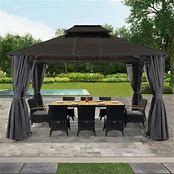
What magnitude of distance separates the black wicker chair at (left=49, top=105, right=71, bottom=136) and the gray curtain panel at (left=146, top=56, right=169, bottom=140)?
255 cm

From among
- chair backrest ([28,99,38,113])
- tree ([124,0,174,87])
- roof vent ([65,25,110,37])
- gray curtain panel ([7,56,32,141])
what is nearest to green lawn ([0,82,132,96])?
tree ([124,0,174,87])

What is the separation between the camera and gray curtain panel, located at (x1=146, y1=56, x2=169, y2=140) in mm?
11078

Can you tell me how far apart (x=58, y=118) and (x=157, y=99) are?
2.95m

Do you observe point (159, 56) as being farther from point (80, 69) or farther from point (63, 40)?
point (80, 69)

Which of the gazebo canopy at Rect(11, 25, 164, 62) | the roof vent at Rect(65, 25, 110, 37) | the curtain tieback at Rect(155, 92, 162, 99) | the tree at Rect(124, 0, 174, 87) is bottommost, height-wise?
the curtain tieback at Rect(155, 92, 162, 99)

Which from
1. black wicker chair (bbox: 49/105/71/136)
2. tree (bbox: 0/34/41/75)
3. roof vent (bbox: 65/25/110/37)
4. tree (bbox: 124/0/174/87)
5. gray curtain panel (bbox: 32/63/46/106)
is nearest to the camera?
black wicker chair (bbox: 49/105/71/136)

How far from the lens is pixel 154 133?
11.2m

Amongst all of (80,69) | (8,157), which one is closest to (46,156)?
(8,157)

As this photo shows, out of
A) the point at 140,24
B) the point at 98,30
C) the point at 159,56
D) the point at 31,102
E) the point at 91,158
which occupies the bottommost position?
the point at 91,158

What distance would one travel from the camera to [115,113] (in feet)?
37.0

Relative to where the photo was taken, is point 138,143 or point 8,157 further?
point 138,143

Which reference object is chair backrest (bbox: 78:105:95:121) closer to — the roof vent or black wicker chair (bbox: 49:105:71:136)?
black wicker chair (bbox: 49:105:71:136)

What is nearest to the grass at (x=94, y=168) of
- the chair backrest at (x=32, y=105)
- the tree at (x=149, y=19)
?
the chair backrest at (x=32, y=105)

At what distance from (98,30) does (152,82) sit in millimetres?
2612
